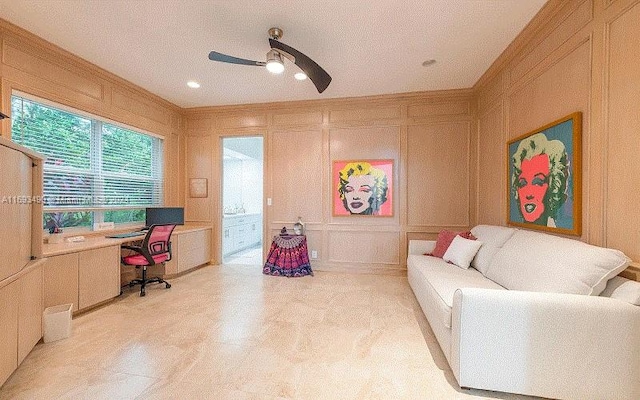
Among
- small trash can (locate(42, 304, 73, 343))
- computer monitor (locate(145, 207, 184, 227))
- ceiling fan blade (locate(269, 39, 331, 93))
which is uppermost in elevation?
ceiling fan blade (locate(269, 39, 331, 93))

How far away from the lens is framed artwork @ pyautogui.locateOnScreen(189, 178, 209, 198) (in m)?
4.97

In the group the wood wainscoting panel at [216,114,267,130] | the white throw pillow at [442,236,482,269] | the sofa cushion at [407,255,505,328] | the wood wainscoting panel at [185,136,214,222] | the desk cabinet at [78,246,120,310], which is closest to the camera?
the sofa cushion at [407,255,505,328]

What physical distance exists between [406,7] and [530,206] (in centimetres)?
223

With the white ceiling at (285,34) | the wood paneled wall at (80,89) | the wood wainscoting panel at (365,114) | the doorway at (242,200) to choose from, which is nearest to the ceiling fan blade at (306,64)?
the white ceiling at (285,34)

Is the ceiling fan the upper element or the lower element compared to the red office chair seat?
upper

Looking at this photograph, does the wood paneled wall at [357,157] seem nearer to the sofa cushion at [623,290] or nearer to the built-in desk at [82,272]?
the built-in desk at [82,272]

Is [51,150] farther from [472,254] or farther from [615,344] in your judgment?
[615,344]

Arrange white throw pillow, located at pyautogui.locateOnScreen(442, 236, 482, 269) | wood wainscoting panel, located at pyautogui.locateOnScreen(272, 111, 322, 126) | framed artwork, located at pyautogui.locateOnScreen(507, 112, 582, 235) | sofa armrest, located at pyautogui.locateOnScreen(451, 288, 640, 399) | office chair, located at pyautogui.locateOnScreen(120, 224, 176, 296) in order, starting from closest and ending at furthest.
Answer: sofa armrest, located at pyautogui.locateOnScreen(451, 288, 640, 399) < framed artwork, located at pyautogui.locateOnScreen(507, 112, 582, 235) < white throw pillow, located at pyautogui.locateOnScreen(442, 236, 482, 269) < office chair, located at pyautogui.locateOnScreen(120, 224, 176, 296) < wood wainscoting panel, located at pyautogui.locateOnScreen(272, 111, 322, 126)

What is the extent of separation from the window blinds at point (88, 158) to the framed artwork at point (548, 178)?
5128 millimetres

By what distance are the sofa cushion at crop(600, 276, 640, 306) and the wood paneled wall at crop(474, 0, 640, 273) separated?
21cm

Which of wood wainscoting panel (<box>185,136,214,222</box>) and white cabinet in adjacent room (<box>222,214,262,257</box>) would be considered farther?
white cabinet in adjacent room (<box>222,214,262,257</box>)

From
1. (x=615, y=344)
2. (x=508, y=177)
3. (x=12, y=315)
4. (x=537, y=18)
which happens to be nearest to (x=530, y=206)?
(x=508, y=177)

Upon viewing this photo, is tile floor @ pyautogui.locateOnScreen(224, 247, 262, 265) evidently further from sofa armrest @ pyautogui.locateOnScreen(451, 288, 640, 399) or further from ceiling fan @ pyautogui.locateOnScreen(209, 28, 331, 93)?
sofa armrest @ pyautogui.locateOnScreen(451, 288, 640, 399)

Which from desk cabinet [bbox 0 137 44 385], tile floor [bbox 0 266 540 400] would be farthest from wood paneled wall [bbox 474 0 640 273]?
desk cabinet [bbox 0 137 44 385]
